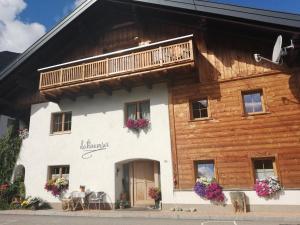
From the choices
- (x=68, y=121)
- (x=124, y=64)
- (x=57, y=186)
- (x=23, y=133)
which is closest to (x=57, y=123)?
(x=68, y=121)

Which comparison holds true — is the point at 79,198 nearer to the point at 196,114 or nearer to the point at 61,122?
the point at 61,122

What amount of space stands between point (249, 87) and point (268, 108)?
127cm

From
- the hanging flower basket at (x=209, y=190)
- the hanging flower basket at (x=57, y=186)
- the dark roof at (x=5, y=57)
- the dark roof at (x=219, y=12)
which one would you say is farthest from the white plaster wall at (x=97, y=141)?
the dark roof at (x=5, y=57)

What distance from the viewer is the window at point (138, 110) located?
48.4ft

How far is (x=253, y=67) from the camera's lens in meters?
13.0

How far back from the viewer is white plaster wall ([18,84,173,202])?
1388cm

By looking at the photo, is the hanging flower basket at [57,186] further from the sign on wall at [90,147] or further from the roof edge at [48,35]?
the roof edge at [48,35]

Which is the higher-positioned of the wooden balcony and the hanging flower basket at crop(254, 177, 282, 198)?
the wooden balcony

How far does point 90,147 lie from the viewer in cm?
1512

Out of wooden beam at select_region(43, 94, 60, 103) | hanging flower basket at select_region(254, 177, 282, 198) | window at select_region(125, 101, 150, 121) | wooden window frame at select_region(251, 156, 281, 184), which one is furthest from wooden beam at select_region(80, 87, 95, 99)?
hanging flower basket at select_region(254, 177, 282, 198)

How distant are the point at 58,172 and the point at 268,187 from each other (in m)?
10.9

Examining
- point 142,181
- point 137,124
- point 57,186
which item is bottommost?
point 57,186

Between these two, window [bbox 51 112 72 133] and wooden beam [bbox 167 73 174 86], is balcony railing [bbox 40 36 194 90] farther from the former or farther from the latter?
window [bbox 51 112 72 133]

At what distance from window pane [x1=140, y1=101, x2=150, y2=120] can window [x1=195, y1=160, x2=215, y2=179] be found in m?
3.56
